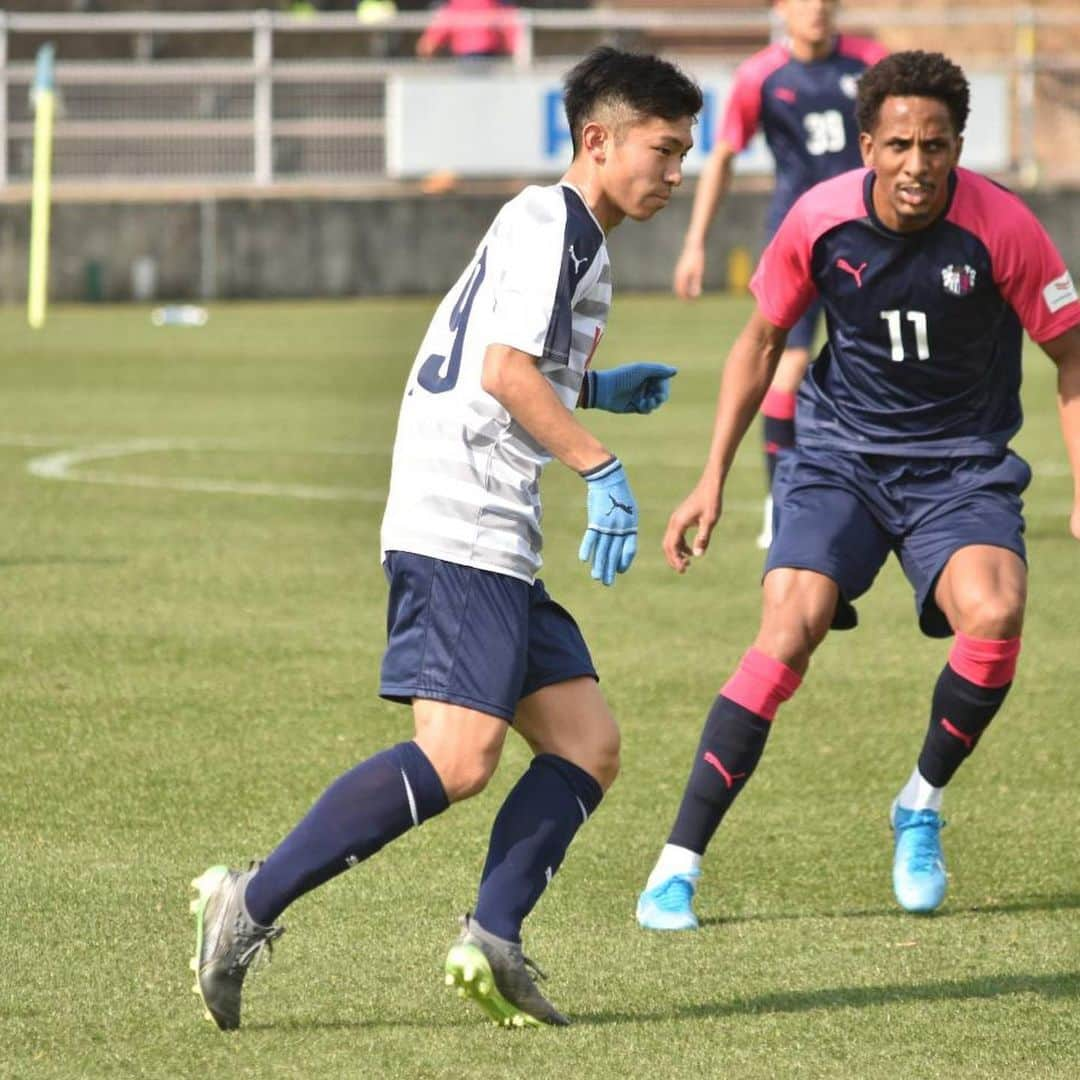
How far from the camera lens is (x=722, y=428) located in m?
5.90

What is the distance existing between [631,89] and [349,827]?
58.7 inches

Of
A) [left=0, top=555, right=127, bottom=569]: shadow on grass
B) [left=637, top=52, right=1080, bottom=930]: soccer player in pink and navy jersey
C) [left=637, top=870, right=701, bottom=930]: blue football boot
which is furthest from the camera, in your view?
[left=0, top=555, right=127, bottom=569]: shadow on grass

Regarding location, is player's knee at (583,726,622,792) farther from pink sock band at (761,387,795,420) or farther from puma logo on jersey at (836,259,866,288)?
pink sock band at (761,387,795,420)

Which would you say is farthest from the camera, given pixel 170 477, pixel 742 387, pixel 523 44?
pixel 523 44

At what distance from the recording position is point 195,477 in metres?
13.3

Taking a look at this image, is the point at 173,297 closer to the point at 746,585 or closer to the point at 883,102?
the point at 746,585

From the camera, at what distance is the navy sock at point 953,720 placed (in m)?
5.89

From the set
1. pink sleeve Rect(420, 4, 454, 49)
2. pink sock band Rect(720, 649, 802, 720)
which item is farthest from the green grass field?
pink sleeve Rect(420, 4, 454, 49)

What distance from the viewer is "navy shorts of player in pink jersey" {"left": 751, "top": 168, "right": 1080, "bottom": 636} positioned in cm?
587

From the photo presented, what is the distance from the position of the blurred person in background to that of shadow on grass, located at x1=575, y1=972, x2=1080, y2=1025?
22.8 meters

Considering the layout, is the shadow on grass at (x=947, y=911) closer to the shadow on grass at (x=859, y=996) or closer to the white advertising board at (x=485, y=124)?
A: the shadow on grass at (x=859, y=996)

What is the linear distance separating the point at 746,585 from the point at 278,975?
17.3ft

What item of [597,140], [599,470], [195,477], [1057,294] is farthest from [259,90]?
[599,470]

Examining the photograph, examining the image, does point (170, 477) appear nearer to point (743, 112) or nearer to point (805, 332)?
point (743, 112)
